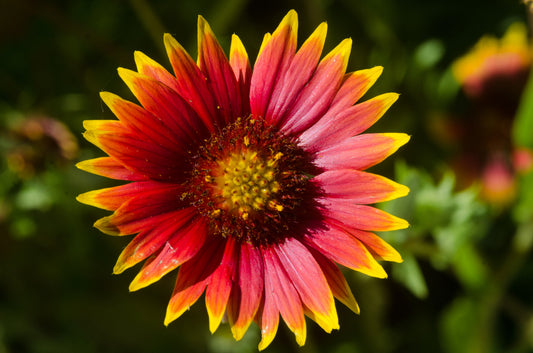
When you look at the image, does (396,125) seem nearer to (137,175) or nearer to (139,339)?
(137,175)

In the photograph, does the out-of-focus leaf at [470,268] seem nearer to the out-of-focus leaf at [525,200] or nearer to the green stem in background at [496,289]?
the green stem in background at [496,289]

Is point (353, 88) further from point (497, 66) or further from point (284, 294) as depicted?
point (497, 66)

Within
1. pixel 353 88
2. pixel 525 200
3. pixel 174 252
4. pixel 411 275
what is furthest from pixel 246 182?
pixel 525 200

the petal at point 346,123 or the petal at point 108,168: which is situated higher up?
the petal at point 108,168

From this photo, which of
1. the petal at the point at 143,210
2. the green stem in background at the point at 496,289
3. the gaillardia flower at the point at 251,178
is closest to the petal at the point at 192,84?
the gaillardia flower at the point at 251,178

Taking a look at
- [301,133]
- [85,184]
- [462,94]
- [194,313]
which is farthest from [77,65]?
[462,94]
